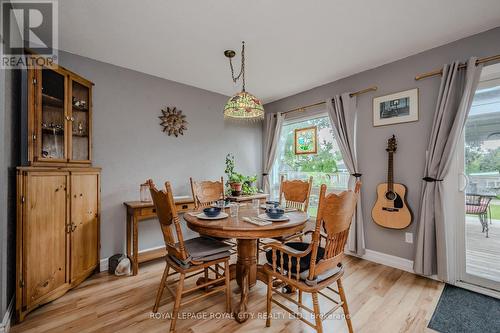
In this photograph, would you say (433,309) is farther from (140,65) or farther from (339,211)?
(140,65)

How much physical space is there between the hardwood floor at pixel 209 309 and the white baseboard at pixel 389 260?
0.14m

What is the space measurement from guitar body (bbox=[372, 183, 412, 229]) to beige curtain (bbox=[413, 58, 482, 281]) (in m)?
0.17

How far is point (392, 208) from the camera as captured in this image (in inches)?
107

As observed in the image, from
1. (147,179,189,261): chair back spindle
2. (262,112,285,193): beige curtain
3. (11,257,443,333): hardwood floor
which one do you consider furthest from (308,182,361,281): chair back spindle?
(262,112,285,193): beige curtain

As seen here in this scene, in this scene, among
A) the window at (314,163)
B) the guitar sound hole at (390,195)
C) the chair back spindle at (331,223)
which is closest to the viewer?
the chair back spindle at (331,223)

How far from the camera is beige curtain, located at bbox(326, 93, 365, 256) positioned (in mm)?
3014

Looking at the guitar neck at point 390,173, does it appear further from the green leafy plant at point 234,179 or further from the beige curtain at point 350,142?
the green leafy plant at point 234,179

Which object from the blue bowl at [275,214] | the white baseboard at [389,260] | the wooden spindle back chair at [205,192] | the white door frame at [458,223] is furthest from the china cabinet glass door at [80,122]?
the white door frame at [458,223]

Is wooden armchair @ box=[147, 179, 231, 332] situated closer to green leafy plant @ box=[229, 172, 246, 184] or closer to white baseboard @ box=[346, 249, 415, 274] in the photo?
green leafy plant @ box=[229, 172, 246, 184]

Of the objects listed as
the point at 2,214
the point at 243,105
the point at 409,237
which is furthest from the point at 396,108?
the point at 2,214

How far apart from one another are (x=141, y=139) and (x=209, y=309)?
232 cm

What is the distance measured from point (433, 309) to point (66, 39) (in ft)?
14.3

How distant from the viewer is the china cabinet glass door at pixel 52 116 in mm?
2084

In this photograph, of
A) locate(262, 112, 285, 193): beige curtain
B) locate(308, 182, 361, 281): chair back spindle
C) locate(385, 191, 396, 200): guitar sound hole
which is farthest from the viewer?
locate(262, 112, 285, 193): beige curtain
